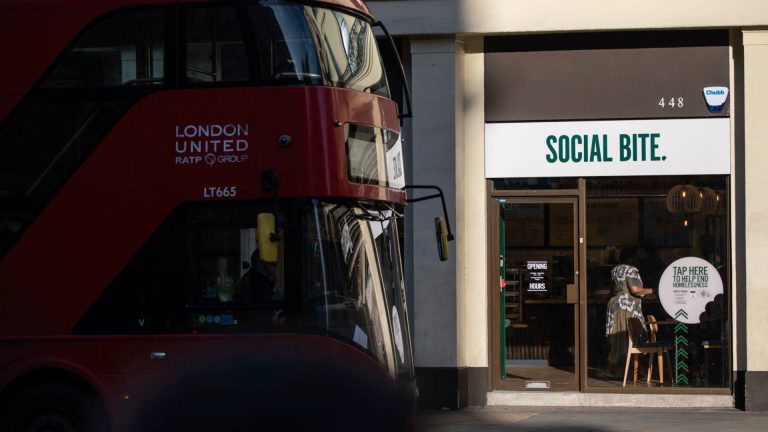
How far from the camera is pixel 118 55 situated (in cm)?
863

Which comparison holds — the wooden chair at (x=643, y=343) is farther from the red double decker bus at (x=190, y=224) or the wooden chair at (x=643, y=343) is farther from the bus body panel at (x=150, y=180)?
the bus body panel at (x=150, y=180)

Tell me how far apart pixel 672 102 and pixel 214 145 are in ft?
21.4

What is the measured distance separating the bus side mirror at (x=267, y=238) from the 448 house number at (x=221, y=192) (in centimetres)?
44

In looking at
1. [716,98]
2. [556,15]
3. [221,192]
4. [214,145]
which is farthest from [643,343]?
[214,145]

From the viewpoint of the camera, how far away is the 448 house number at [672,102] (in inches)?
501

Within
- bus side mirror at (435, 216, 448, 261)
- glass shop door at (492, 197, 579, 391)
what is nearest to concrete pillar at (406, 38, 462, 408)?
glass shop door at (492, 197, 579, 391)

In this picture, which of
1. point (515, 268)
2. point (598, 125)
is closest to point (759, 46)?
point (598, 125)

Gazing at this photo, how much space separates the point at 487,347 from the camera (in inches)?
Answer: 514

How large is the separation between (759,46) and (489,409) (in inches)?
209

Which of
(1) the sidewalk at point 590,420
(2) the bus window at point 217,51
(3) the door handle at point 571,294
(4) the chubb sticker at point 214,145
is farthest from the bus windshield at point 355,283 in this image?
(3) the door handle at point 571,294

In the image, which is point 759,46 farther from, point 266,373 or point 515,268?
point 266,373

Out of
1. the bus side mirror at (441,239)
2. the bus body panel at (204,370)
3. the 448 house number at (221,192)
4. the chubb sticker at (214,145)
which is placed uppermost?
the chubb sticker at (214,145)

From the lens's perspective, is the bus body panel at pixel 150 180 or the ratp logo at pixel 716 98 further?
the ratp logo at pixel 716 98

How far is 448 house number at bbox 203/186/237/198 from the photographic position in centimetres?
834
